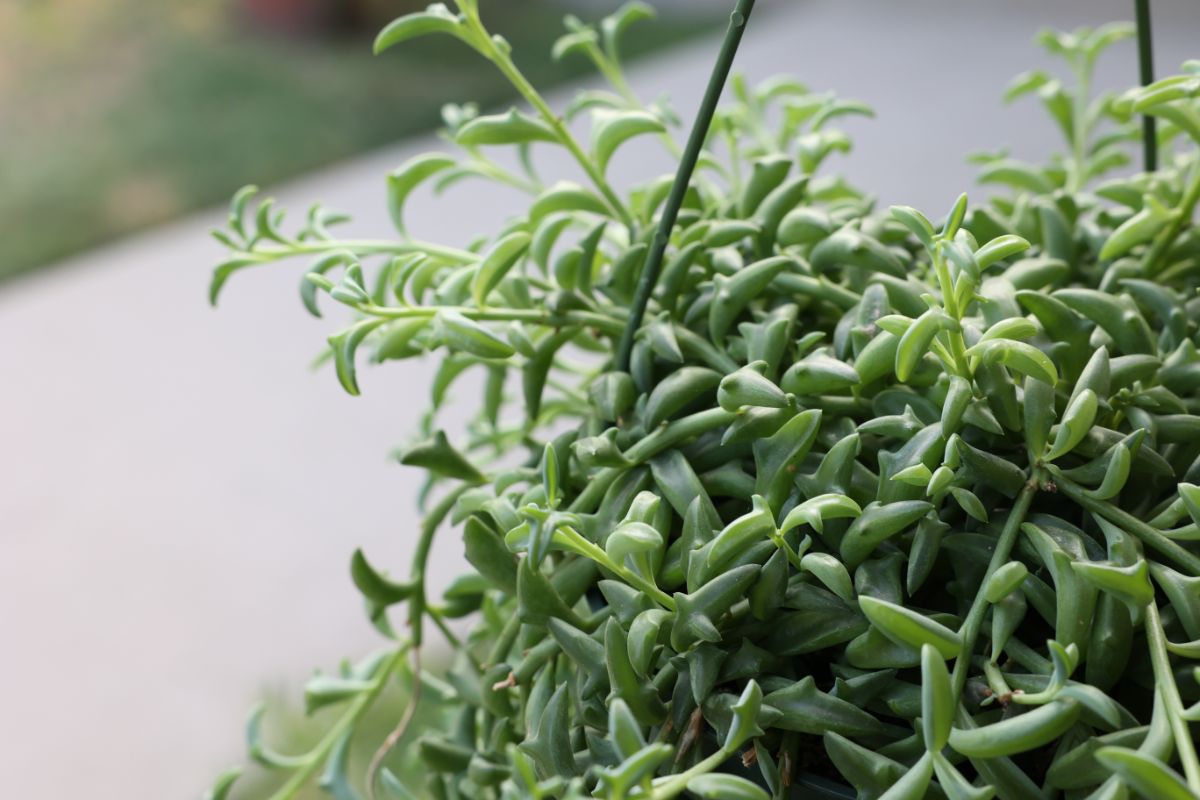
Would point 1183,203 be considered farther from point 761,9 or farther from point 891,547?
point 761,9

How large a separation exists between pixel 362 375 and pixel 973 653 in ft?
4.28

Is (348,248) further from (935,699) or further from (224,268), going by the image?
(935,699)

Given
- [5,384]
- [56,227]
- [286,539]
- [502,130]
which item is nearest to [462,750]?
[502,130]

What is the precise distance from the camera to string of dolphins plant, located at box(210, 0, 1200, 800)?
33 centimetres

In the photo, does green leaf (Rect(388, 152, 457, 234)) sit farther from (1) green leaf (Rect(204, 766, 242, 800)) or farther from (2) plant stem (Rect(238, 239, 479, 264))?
(1) green leaf (Rect(204, 766, 242, 800))

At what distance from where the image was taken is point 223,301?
5.97ft

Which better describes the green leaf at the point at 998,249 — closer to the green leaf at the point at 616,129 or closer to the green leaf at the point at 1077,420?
the green leaf at the point at 1077,420

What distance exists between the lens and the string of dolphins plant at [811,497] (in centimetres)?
33

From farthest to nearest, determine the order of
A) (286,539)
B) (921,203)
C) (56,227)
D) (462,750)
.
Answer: (56,227) < (921,203) < (286,539) < (462,750)

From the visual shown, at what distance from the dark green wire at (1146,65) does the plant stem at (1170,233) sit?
1.7 inches

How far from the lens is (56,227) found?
248 cm

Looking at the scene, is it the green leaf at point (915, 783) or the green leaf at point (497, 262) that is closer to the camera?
the green leaf at point (915, 783)

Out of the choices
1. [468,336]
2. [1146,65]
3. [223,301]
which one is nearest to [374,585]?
[468,336]

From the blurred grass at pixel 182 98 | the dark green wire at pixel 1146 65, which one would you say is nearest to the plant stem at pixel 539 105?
the dark green wire at pixel 1146 65
